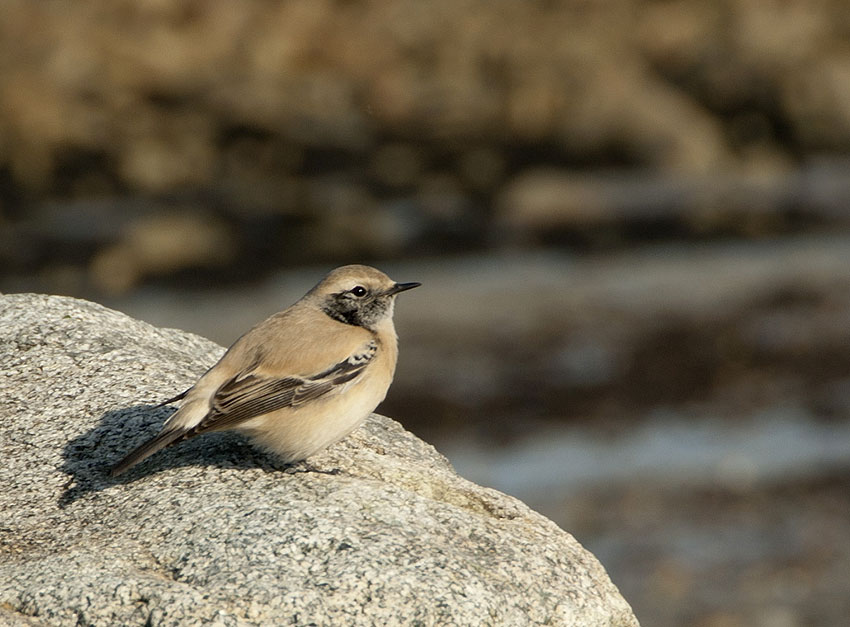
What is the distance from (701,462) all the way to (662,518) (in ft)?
Result: 5.68

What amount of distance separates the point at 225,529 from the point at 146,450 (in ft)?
1.96

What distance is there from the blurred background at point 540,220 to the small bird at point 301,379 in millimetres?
6565

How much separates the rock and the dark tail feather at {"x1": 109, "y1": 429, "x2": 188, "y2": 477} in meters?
0.22

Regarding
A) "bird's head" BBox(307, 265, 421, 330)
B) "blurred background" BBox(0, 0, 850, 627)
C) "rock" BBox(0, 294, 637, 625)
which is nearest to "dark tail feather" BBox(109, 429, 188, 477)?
"rock" BBox(0, 294, 637, 625)

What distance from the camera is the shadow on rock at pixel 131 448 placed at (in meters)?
6.73

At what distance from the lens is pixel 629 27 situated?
120 ft

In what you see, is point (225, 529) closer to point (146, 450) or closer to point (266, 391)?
point (146, 450)

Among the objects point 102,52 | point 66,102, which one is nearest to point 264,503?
point 66,102

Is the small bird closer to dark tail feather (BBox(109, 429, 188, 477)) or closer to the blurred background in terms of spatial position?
dark tail feather (BBox(109, 429, 188, 477))

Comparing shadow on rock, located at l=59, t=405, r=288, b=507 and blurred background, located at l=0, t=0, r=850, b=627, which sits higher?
blurred background, located at l=0, t=0, r=850, b=627

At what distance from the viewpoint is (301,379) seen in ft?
23.0

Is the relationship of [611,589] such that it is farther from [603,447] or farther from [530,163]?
[530,163]

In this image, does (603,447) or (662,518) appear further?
(603,447)

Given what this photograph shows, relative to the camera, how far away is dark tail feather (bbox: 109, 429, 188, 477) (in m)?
6.33
